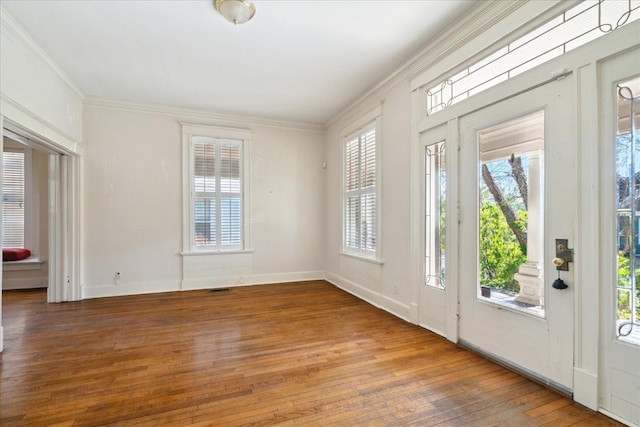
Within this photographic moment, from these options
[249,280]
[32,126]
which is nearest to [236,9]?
[32,126]

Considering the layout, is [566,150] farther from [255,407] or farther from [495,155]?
[255,407]

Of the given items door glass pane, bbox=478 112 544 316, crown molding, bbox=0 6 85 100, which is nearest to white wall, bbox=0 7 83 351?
crown molding, bbox=0 6 85 100

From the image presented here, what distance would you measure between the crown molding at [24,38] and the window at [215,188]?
166 cm

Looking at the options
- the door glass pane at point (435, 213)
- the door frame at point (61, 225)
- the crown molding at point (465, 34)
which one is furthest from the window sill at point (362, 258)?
the door frame at point (61, 225)

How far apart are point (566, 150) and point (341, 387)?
7.37 feet

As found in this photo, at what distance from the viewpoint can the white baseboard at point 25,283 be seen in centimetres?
503

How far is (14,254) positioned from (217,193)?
3.61m

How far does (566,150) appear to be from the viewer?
1973 millimetres

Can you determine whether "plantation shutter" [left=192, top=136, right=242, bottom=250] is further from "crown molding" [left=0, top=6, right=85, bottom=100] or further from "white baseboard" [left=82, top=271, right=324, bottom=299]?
"crown molding" [left=0, top=6, right=85, bottom=100]

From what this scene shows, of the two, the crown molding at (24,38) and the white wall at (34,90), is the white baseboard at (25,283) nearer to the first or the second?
the white wall at (34,90)

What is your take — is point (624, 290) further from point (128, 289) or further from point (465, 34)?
point (128, 289)

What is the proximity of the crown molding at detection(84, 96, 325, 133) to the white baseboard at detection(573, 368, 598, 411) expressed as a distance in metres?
5.04

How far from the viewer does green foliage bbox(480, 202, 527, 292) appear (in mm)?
2338

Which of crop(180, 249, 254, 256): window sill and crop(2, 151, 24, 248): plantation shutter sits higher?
crop(2, 151, 24, 248): plantation shutter
